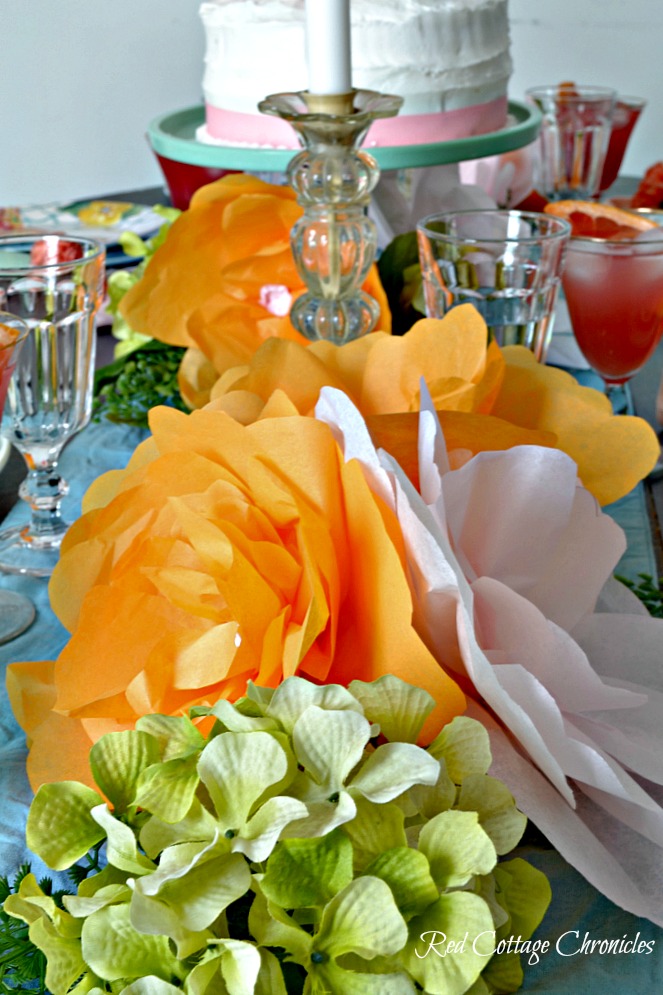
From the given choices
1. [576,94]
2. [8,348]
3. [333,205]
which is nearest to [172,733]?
[8,348]

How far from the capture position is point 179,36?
2617mm

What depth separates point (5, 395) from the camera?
46 cm

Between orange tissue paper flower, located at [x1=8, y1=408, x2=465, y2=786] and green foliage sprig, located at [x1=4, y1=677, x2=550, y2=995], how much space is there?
0.04m

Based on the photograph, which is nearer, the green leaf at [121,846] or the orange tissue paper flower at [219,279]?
the green leaf at [121,846]

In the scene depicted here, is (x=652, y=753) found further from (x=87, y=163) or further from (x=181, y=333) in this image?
(x=87, y=163)

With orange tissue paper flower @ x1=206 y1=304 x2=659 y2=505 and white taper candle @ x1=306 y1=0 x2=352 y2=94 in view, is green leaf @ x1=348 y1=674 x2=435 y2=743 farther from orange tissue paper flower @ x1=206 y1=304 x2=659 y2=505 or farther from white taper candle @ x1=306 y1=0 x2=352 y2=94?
white taper candle @ x1=306 y1=0 x2=352 y2=94

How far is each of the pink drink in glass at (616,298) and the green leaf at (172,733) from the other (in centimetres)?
41

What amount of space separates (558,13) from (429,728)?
2363 mm

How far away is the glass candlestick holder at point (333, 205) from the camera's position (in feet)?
1.68

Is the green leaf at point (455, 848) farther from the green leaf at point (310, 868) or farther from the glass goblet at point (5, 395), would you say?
the glass goblet at point (5, 395)

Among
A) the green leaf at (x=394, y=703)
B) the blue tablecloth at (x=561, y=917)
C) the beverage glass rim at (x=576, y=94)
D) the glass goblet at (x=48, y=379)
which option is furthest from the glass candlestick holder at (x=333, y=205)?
the beverage glass rim at (x=576, y=94)

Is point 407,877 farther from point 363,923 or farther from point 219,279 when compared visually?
point 219,279

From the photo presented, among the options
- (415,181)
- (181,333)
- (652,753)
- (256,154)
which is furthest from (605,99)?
(652,753)

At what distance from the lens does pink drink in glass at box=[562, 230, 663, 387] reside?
1.87 feet
